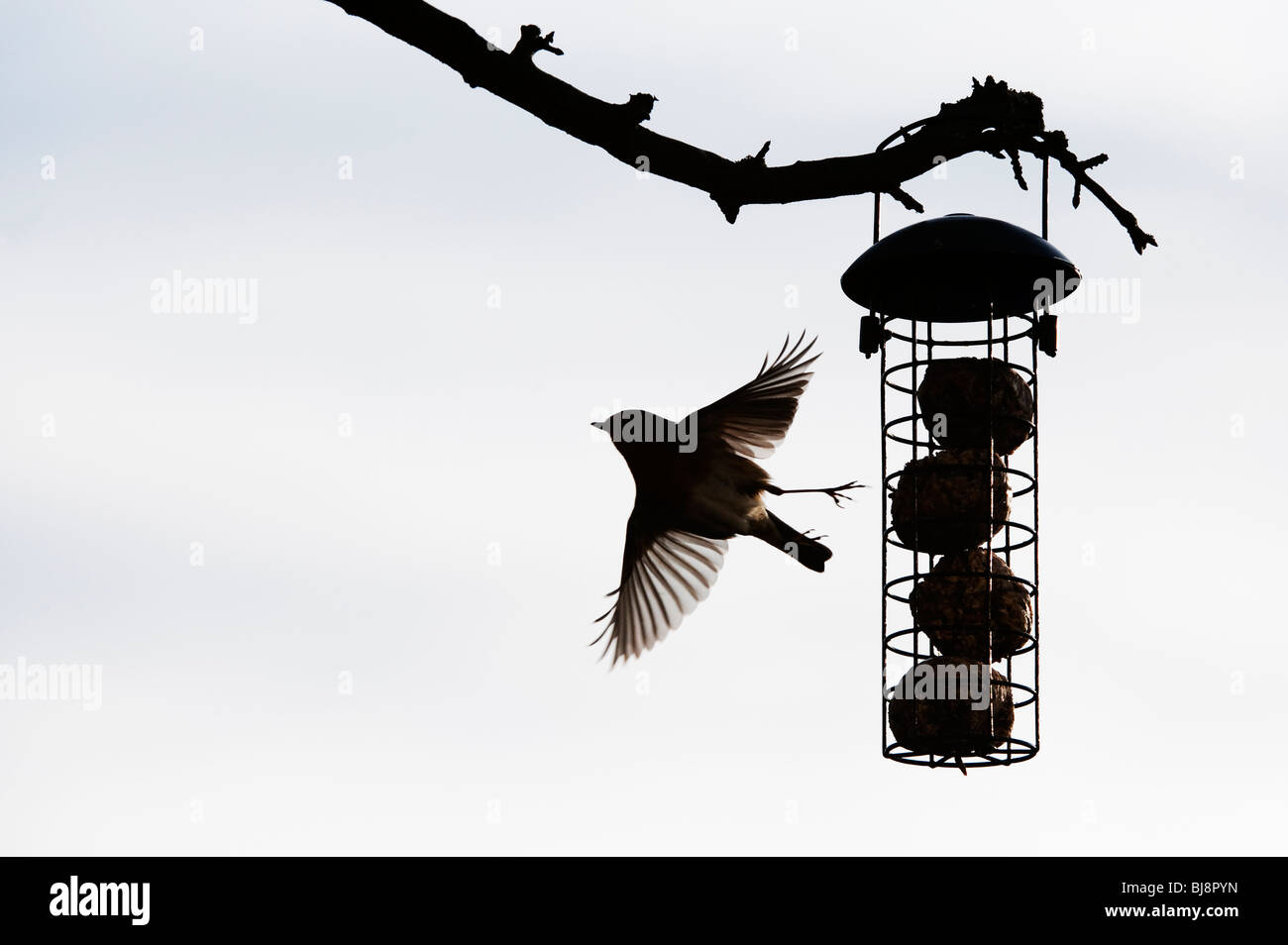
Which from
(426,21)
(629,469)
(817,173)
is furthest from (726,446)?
(426,21)

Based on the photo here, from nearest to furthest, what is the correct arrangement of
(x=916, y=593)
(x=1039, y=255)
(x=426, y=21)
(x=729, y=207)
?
(x=426, y=21) → (x=729, y=207) → (x=1039, y=255) → (x=916, y=593)

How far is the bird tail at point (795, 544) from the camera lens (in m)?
5.30

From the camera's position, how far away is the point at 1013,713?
4910mm

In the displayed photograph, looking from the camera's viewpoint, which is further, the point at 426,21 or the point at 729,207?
the point at 729,207

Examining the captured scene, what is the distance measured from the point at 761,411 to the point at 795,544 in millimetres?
460

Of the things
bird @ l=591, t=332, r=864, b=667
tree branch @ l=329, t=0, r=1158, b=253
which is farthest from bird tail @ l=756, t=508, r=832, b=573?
tree branch @ l=329, t=0, r=1158, b=253

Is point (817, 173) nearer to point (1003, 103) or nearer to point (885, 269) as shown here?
point (1003, 103)

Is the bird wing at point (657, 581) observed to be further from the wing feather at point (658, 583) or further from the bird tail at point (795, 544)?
the bird tail at point (795, 544)

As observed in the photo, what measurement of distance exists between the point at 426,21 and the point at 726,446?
213cm

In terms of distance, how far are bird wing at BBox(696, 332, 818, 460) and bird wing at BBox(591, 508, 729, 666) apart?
47 cm

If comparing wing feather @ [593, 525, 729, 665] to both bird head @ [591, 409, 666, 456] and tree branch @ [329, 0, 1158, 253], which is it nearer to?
bird head @ [591, 409, 666, 456]

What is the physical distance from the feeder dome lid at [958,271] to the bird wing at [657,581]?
1.10 m

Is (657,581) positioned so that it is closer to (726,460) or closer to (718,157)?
(726,460)

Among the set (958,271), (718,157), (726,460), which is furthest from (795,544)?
(718,157)
